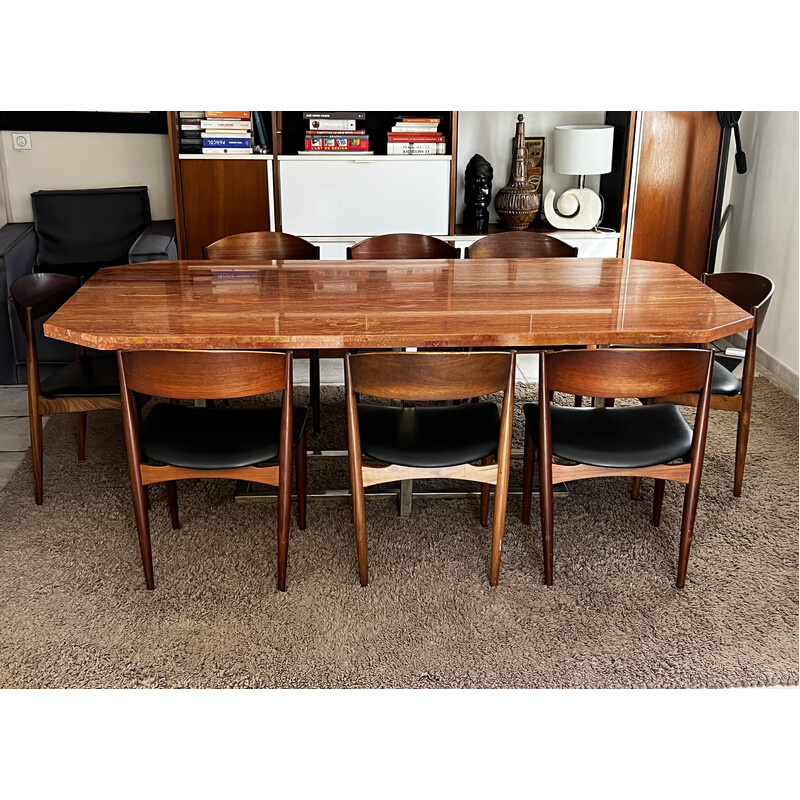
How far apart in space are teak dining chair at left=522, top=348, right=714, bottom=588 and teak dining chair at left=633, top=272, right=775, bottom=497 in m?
0.28

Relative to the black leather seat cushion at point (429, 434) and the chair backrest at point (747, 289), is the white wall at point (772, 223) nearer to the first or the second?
the chair backrest at point (747, 289)

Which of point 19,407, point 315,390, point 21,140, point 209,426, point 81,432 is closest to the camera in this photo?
point 209,426

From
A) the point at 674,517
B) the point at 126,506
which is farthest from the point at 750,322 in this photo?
the point at 126,506

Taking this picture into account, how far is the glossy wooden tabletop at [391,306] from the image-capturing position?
7.30 ft

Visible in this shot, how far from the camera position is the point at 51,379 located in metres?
2.83

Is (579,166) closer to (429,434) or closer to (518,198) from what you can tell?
(518,198)

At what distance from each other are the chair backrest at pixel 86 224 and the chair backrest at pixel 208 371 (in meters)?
2.54

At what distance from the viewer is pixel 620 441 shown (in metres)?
2.36

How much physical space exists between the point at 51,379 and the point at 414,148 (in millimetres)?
2353

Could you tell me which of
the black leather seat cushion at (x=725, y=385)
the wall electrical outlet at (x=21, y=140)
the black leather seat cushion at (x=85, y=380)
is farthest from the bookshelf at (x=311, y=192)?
the black leather seat cushion at (x=725, y=385)

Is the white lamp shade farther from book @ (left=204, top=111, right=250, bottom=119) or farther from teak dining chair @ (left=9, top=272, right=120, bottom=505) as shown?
teak dining chair @ (left=9, top=272, right=120, bottom=505)

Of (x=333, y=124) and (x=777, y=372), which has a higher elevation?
(x=333, y=124)

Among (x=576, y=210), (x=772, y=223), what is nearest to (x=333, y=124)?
(x=576, y=210)

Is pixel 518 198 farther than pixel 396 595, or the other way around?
pixel 518 198
